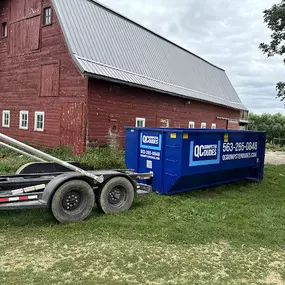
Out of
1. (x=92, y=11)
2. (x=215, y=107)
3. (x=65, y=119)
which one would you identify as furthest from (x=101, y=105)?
(x=215, y=107)

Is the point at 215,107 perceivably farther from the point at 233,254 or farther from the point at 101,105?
the point at 233,254

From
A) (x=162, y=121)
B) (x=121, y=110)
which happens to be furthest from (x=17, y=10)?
(x=162, y=121)

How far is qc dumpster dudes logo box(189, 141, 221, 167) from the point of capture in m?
7.32

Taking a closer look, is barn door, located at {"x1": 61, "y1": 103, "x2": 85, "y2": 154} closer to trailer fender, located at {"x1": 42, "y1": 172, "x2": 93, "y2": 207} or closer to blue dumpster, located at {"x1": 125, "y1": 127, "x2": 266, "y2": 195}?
blue dumpster, located at {"x1": 125, "y1": 127, "x2": 266, "y2": 195}

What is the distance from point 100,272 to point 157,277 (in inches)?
25.7

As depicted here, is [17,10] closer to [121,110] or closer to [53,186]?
[121,110]

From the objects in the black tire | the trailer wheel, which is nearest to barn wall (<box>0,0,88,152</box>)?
the trailer wheel

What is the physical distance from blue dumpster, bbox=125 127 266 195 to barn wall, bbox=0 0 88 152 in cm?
597

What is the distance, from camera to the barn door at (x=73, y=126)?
13.5 m

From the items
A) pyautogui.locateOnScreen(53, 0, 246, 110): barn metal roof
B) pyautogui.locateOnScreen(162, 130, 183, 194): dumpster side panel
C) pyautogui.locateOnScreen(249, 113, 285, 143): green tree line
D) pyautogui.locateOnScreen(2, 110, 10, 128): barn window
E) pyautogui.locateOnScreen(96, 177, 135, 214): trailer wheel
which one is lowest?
pyautogui.locateOnScreen(96, 177, 135, 214): trailer wheel

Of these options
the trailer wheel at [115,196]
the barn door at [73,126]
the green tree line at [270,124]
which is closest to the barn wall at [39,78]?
the barn door at [73,126]

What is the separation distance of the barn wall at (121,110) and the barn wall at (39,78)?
0.57 meters

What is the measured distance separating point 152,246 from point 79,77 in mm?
10556

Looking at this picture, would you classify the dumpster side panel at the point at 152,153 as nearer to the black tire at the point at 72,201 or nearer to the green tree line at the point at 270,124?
the black tire at the point at 72,201
